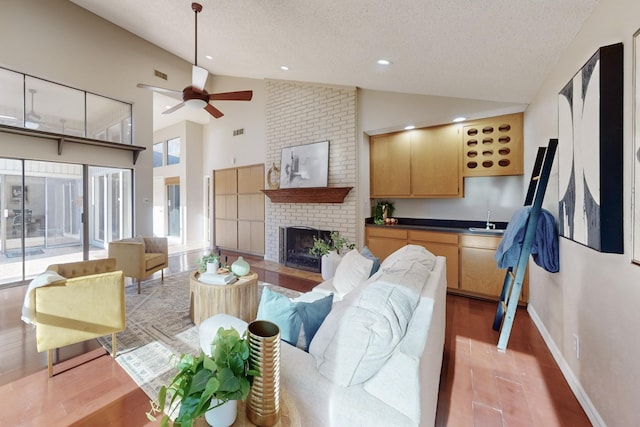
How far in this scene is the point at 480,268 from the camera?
348cm

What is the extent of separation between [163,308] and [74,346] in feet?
2.81

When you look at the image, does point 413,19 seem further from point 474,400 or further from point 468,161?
point 474,400

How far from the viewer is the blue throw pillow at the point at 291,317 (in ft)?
4.38

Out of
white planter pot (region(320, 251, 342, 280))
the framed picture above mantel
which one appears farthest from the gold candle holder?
the framed picture above mantel

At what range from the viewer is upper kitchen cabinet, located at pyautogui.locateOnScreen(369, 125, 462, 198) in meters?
3.82

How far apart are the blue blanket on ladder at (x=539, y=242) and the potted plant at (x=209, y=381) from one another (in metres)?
2.54

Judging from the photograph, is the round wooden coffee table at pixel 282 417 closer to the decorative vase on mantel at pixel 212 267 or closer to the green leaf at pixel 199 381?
the green leaf at pixel 199 381

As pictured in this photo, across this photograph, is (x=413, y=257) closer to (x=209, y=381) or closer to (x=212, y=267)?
(x=209, y=381)

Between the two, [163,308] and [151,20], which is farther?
[151,20]

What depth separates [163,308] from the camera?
324 centimetres

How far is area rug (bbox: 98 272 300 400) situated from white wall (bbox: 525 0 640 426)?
8.36 ft

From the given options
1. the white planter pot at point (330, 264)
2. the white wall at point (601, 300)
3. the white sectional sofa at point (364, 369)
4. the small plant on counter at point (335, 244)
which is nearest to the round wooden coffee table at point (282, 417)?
the white sectional sofa at point (364, 369)

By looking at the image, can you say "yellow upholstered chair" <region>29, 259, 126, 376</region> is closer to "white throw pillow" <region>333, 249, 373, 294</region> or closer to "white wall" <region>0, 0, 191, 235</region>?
"white throw pillow" <region>333, 249, 373, 294</region>

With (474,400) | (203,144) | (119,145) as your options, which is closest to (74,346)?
(474,400)
